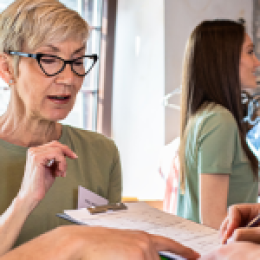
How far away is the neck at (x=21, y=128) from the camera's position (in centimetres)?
96

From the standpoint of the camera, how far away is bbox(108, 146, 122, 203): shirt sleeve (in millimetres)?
1110

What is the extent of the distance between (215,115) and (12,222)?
900 mm

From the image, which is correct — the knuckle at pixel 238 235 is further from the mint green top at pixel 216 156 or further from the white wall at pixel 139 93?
the white wall at pixel 139 93

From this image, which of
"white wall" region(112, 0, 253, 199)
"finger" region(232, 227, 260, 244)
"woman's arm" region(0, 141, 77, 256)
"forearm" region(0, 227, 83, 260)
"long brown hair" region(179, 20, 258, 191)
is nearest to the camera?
"forearm" region(0, 227, 83, 260)

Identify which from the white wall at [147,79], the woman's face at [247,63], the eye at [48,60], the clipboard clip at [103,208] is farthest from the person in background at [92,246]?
the white wall at [147,79]

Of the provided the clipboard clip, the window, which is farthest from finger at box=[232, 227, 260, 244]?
the window

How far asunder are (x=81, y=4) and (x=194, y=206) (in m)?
1.75

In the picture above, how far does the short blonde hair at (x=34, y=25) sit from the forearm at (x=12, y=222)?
39 centimetres

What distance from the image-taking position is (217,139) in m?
1.30

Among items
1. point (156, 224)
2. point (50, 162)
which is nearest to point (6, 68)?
point (50, 162)

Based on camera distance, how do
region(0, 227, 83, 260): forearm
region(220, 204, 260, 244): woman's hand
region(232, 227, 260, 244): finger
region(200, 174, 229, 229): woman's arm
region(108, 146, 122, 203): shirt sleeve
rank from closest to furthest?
region(0, 227, 83, 260): forearm
region(232, 227, 260, 244): finger
region(220, 204, 260, 244): woman's hand
region(108, 146, 122, 203): shirt sleeve
region(200, 174, 229, 229): woman's arm

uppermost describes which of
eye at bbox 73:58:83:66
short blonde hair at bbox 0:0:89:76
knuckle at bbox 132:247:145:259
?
short blonde hair at bbox 0:0:89:76

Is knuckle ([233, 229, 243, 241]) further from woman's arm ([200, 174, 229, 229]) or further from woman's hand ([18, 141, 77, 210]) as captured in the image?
woman's arm ([200, 174, 229, 229])

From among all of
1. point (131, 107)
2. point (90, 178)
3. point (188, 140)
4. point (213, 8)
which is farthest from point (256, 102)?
point (90, 178)
